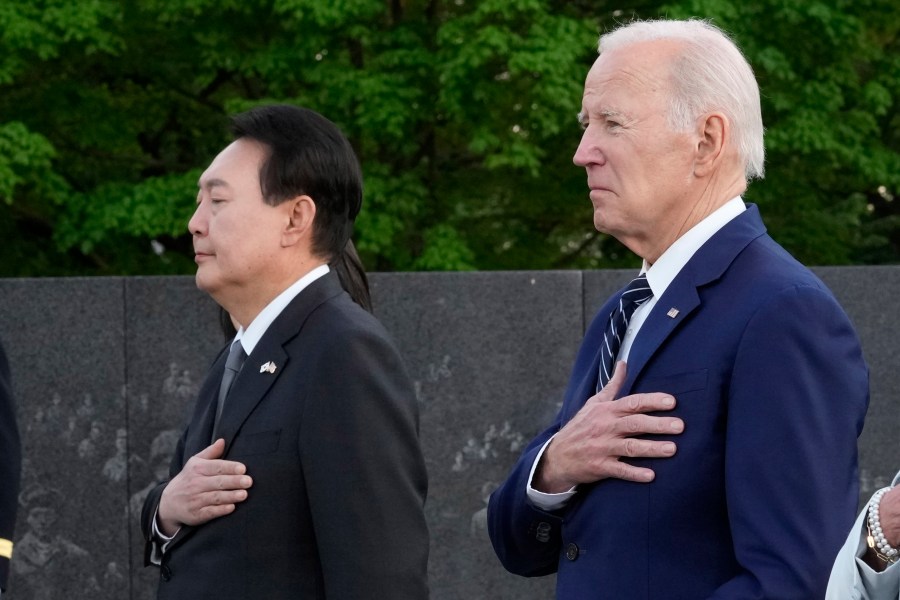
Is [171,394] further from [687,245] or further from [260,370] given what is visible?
[687,245]

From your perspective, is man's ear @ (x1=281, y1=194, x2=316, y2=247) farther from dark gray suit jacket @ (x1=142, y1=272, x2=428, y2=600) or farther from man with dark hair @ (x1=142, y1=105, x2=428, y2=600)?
dark gray suit jacket @ (x1=142, y1=272, x2=428, y2=600)

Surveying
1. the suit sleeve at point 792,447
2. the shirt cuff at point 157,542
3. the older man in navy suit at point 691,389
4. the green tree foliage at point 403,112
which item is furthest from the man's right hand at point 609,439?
the green tree foliage at point 403,112

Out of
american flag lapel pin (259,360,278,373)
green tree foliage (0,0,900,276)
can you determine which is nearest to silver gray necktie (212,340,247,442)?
american flag lapel pin (259,360,278,373)

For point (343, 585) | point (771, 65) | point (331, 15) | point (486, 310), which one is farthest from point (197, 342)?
point (771, 65)

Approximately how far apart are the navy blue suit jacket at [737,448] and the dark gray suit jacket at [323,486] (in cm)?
39

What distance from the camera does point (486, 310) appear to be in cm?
661

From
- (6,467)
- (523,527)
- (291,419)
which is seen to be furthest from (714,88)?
(6,467)

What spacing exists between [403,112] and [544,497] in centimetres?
1216

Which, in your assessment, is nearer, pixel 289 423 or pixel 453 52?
pixel 289 423

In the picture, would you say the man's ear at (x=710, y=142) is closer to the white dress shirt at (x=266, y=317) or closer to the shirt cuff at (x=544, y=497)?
the shirt cuff at (x=544, y=497)

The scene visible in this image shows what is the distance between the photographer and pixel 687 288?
260 cm

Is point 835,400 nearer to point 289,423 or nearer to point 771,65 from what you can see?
point 289,423

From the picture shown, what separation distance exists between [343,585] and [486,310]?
3830 millimetres

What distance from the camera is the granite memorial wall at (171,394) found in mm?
6449
